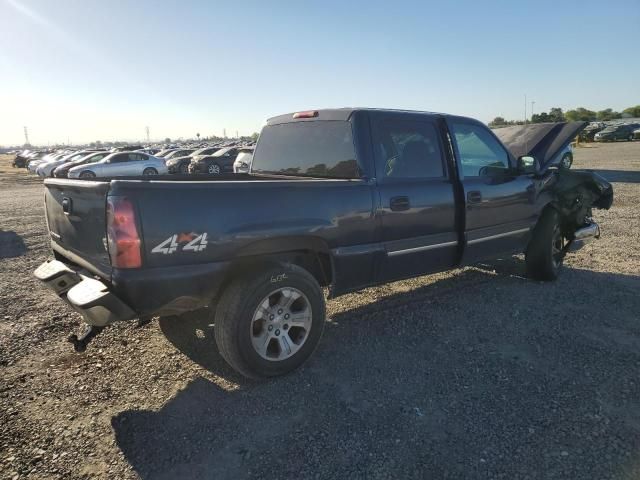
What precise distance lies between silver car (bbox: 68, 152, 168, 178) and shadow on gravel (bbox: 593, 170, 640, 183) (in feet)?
62.4

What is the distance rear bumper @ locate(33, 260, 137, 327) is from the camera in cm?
275

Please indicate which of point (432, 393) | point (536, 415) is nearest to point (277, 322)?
point (432, 393)

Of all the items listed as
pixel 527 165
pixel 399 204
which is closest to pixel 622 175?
pixel 527 165

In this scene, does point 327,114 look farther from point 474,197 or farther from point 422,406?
point 422,406

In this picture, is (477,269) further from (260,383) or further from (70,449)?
(70,449)

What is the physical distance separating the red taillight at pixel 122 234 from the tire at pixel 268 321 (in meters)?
0.70

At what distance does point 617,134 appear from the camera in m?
41.7

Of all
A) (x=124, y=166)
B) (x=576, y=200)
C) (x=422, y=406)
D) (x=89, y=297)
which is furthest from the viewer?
(x=124, y=166)

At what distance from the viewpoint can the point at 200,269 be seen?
9.62 ft

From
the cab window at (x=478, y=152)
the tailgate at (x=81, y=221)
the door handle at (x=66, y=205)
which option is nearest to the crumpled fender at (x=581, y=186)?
the cab window at (x=478, y=152)

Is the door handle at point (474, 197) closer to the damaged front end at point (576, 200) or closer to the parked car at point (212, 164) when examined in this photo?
the damaged front end at point (576, 200)

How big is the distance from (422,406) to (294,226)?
4.89ft

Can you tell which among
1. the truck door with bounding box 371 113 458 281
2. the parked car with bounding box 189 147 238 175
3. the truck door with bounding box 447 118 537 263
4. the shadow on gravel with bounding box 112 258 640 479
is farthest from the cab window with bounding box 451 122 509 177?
the parked car with bounding box 189 147 238 175

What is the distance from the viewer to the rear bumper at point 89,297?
2750 millimetres
